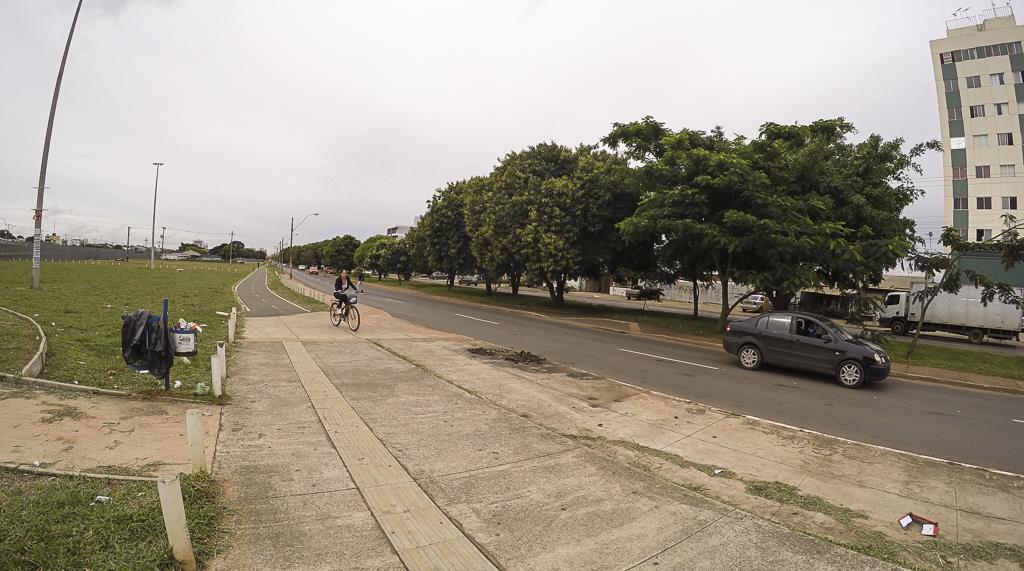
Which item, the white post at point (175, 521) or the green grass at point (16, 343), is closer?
the white post at point (175, 521)

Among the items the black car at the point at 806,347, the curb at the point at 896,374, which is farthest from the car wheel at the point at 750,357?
the curb at the point at 896,374

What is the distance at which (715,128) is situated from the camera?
62.8 feet

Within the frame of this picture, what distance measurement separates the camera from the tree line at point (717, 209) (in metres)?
15.8

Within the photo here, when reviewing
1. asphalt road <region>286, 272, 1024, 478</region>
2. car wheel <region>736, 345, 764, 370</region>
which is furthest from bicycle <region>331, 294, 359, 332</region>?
car wheel <region>736, 345, 764, 370</region>

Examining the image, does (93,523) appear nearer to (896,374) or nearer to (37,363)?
(37,363)

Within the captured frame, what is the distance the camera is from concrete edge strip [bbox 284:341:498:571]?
131 inches

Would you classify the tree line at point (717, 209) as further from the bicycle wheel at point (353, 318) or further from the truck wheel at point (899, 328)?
the bicycle wheel at point (353, 318)

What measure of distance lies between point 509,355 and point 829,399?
673cm

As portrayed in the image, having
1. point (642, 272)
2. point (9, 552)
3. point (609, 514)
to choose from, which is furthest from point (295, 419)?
point (642, 272)

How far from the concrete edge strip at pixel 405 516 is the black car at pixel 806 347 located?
9.78 meters

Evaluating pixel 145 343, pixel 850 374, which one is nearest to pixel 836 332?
pixel 850 374

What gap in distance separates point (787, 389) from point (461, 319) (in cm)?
1361

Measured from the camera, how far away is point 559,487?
4.58 meters

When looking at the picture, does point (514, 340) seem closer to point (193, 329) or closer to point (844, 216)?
point (193, 329)
